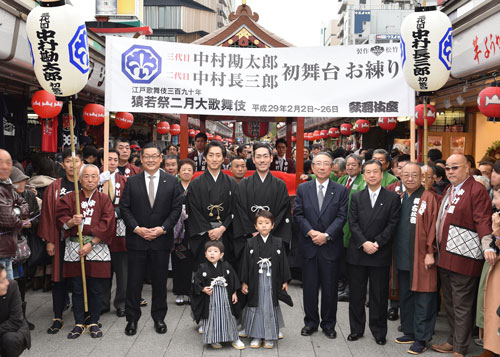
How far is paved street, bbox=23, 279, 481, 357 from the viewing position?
16.7 feet

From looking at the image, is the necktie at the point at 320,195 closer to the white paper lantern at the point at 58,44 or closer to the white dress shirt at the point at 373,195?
the white dress shirt at the point at 373,195

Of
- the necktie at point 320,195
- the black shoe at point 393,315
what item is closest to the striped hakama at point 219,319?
the necktie at point 320,195

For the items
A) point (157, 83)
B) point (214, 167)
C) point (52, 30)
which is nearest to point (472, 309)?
point (214, 167)

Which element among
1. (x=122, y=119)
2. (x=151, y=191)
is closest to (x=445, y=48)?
(x=151, y=191)

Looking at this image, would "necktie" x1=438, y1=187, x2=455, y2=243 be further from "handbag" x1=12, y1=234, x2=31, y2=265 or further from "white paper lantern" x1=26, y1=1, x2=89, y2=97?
"handbag" x1=12, y1=234, x2=31, y2=265

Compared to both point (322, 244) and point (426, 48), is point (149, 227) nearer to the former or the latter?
point (322, 244)

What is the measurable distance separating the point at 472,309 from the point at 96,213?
4479 mm

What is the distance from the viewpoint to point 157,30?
146ft

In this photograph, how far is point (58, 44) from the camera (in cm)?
533

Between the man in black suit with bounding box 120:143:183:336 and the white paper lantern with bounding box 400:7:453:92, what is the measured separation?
3321 mm

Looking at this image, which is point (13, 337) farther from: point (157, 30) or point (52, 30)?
point (157, 30)

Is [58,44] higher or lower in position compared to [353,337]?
higher

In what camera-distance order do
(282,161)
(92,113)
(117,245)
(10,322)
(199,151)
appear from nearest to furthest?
(10,322) < (117,245) < (282,161) < (199,151) < (92,113)

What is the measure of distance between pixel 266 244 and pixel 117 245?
91.4 inches
